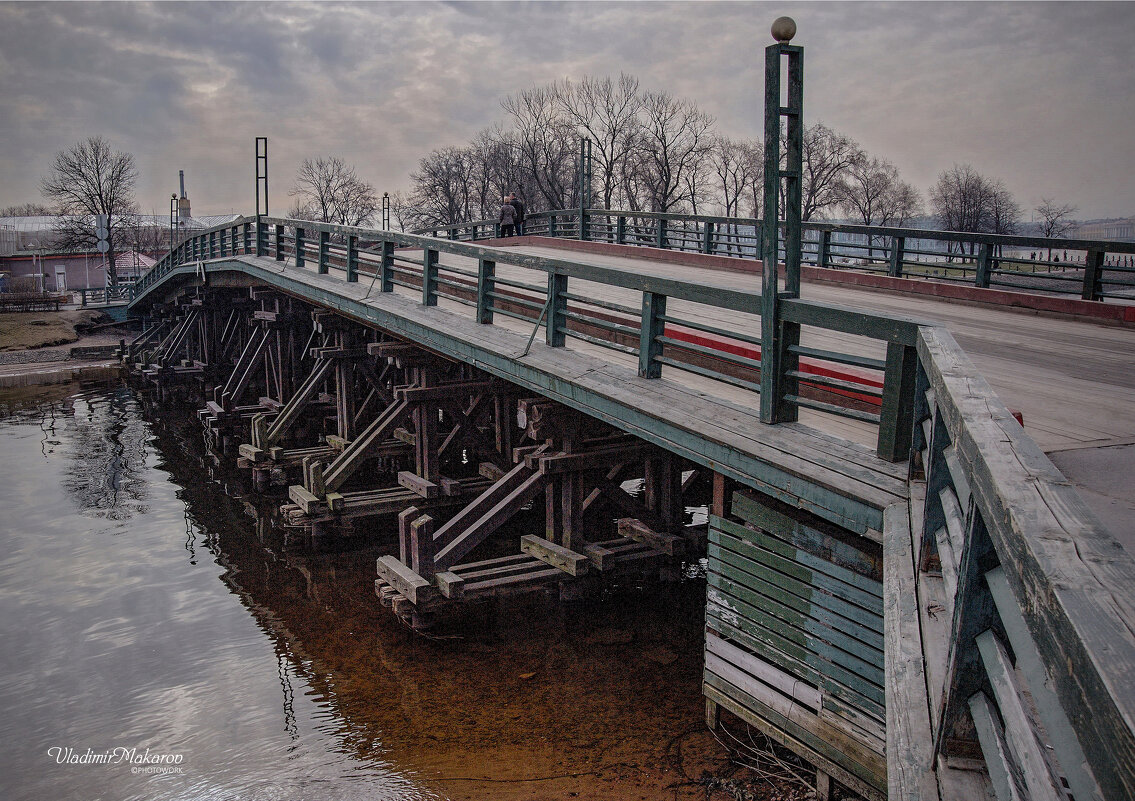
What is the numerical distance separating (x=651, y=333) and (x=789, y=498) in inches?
83.0

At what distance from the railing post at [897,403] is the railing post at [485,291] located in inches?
210

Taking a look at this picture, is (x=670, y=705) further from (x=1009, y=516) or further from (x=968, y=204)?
(x=968, y=204)

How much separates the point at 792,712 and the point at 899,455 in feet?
6.06

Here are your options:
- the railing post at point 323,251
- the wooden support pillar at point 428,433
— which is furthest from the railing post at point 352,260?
the wooden support pillar at point 428,433

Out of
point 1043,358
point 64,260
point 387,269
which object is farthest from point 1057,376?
point 64,260

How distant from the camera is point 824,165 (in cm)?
5294

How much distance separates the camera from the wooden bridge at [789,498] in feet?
4.60

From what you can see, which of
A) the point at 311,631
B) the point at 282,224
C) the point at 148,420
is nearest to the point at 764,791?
the point at 311,631

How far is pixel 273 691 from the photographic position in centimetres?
837

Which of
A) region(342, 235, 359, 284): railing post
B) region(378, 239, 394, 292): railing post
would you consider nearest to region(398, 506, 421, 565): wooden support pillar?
region(378, 239, 394, 292): railing post

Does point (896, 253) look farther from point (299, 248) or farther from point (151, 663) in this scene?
point (151, 663)

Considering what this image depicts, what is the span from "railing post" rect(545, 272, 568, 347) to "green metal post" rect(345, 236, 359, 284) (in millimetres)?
5794

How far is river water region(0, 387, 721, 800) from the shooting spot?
6.73 metres

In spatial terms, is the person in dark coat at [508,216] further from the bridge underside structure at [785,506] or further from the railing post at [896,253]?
the railing post at [896,253]
